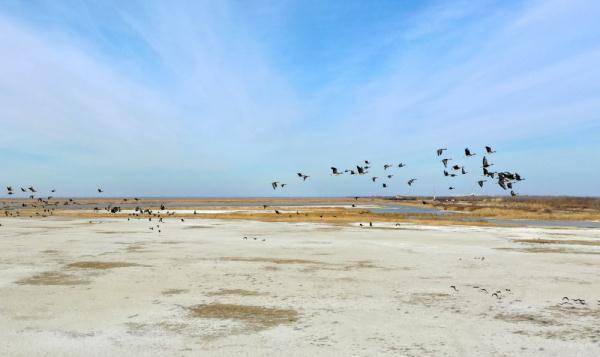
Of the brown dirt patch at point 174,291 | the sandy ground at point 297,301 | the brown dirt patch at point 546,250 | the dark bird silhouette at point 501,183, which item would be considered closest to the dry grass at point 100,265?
the sandy ground at point 297,301

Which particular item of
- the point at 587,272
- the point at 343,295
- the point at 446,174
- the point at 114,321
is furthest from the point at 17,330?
the point at 446,174

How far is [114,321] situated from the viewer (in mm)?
11781

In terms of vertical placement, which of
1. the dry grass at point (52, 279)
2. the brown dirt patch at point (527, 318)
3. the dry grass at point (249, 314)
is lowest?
the brown dirt patch at point (527, 318)

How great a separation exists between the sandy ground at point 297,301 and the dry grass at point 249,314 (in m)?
0.05

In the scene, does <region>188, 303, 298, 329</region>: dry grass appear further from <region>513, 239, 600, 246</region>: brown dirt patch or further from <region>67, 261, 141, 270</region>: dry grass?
<region>513, 239, 600, 246</region>: brown dirt patch

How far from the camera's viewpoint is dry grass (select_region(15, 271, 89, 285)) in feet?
54.0

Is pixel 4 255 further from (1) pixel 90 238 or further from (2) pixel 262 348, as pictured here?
(2) pixel 262 348

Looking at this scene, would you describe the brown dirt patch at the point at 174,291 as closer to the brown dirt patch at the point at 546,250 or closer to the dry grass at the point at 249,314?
the dry grass at the point at 249,314

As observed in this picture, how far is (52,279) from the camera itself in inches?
675

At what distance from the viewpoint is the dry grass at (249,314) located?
11.8 m

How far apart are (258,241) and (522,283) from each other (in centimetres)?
1694

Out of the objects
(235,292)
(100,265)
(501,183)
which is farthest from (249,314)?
(501,183)

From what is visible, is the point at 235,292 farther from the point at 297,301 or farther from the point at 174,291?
the point at 297,301

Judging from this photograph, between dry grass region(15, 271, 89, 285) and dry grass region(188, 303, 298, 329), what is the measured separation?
5.92m
